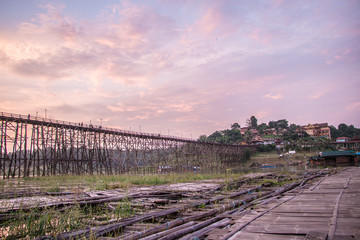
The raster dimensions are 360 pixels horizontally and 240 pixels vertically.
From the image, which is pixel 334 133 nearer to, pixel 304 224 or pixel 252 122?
pixel 252 122

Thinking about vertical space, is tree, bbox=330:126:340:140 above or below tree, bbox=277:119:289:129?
below

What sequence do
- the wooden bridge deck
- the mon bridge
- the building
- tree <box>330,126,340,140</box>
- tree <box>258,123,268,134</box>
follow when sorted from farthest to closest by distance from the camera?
tree <box>258,123,268,134</box>
tree <box>330,126,340,140</box>
the building
the mon bridge
the wooden bridge deck

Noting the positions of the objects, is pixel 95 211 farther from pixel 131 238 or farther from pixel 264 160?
pixel 264 160

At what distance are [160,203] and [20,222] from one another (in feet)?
10.5

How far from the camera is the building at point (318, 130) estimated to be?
79.1 m

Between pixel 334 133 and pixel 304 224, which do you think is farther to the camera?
pixel 334 133

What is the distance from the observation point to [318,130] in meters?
79.5

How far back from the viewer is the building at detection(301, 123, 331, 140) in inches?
3115

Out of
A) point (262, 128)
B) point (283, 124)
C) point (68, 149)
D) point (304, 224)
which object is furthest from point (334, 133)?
point (304, 224)

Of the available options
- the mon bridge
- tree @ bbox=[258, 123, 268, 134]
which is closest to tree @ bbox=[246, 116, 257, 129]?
tree @ bbox=[258, 123, 268, 134]

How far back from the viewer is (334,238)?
8.94ft

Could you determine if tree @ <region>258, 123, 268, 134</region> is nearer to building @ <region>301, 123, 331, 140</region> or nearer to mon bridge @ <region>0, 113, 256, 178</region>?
building @ <region>301, 123, 331, 140</region>

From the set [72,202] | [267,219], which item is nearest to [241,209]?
[267,219]

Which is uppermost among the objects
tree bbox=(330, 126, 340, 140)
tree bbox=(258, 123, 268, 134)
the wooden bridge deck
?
tree bbox=(258, 123, 268, 134)
